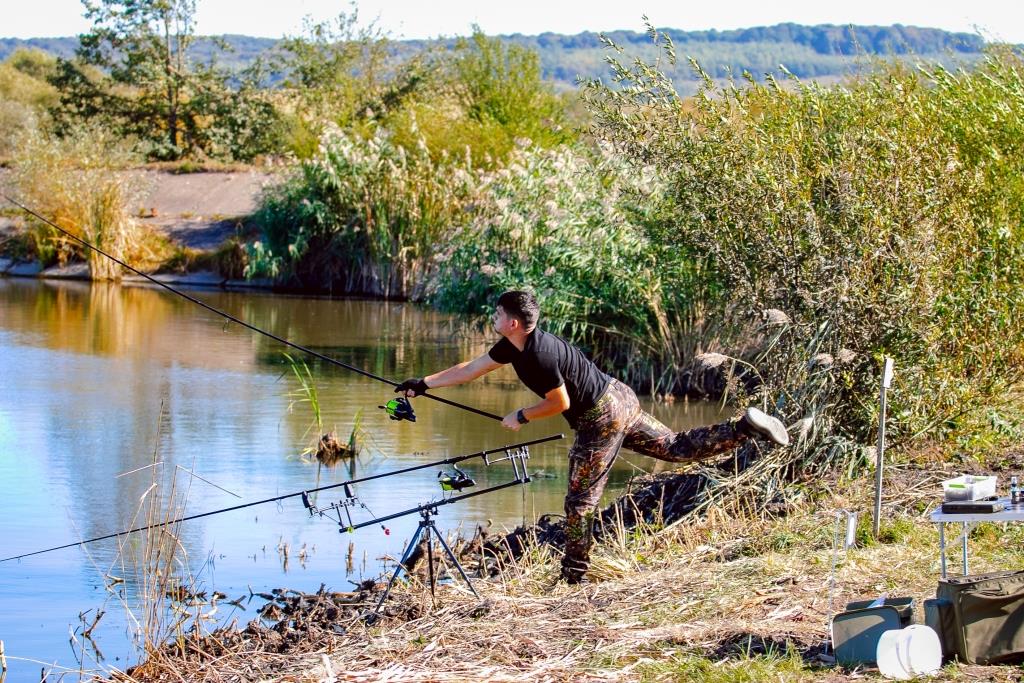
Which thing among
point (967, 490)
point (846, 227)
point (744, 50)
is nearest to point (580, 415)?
point (967, 490)

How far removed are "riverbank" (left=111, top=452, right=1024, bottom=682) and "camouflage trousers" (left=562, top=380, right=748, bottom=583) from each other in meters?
0.23

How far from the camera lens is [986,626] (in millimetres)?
5273

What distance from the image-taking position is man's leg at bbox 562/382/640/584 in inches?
276

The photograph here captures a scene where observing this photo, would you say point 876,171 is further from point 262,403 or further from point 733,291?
point 262,403

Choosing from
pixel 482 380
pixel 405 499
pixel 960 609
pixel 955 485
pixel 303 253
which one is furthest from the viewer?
pixel 303 253

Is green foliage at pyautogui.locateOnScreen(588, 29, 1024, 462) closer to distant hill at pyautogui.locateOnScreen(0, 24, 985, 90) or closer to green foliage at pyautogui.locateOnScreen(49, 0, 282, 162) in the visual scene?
green foliage at pyautogui.locateOnScreen(49, 0, 282, 162)

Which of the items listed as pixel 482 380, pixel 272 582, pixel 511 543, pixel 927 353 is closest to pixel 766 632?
pixel 511 543

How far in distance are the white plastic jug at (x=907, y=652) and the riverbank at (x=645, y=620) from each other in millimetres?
95

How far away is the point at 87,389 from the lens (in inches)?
595

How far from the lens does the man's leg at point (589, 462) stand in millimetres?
7004

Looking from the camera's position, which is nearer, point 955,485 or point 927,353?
point 955,485

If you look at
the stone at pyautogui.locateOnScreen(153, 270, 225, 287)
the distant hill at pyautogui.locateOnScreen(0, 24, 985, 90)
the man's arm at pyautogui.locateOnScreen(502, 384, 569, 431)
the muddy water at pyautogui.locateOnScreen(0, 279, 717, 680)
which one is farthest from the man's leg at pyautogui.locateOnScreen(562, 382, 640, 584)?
the distant hill at pyautogui.locateOnScreen(0, 24, 985, 90)

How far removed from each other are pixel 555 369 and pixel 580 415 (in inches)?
14.7

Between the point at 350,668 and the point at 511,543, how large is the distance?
2.84 meters
